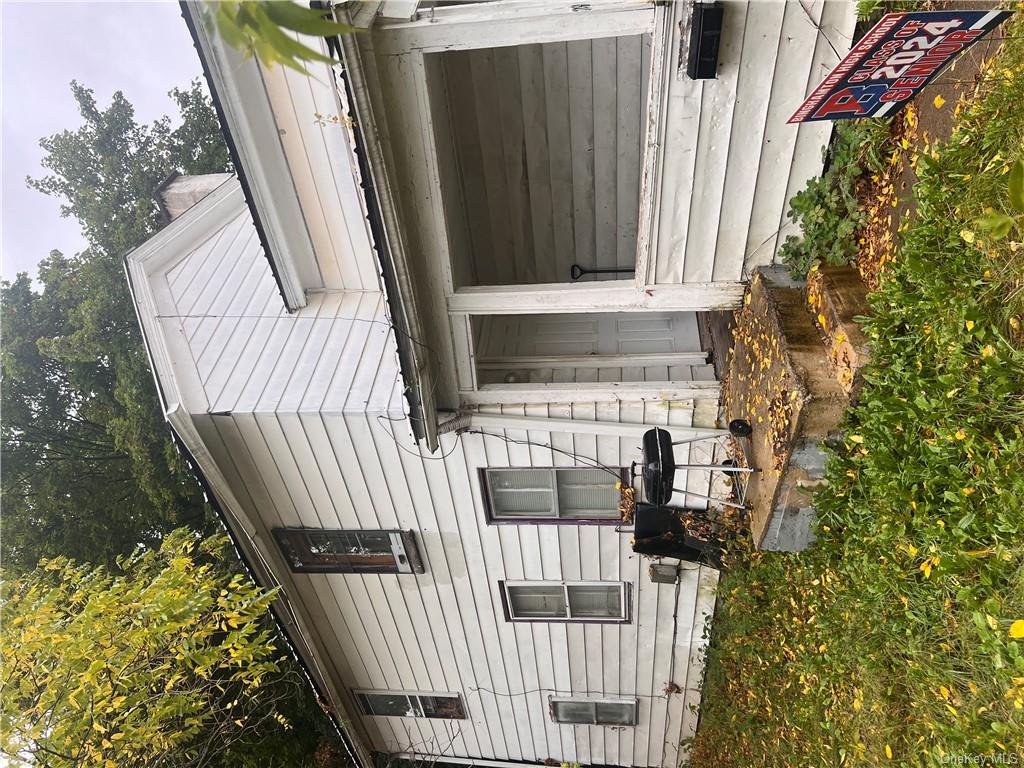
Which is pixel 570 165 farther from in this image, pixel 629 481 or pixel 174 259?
pixel 174 259

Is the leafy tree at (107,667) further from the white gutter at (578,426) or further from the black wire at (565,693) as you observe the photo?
the black wire at (565,693)

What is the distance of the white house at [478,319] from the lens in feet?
12.3

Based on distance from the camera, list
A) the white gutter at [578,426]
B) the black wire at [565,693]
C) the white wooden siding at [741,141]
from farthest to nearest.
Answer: the black wire at [565,693], the white gutter at [578,426], the white wooden siding at [741,141]

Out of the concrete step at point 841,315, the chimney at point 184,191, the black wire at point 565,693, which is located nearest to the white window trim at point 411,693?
the black wire at point 565,693

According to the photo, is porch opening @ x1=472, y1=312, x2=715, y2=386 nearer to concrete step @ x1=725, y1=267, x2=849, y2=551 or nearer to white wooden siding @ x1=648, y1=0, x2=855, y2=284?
concrete step @ x1=725, y1=267, x2=849, y2=551

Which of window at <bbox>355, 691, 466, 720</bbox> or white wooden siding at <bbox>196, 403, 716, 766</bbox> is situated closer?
white wooden siding at <bbox>196, 403, 716, 766</bbox>

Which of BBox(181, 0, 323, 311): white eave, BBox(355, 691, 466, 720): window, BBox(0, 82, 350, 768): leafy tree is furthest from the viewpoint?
BBox(0, 82, 350, 768): leafy tree

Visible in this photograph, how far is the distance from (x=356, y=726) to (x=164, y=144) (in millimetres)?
15039

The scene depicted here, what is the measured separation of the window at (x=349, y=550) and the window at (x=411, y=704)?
9.05ft

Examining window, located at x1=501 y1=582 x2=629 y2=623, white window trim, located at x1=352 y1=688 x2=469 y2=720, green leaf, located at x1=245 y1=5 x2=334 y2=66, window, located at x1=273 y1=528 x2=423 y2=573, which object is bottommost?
white window trim, located at x1=352 y1=688 x2=469 y2=720

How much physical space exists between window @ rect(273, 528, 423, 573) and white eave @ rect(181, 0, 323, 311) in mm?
2443

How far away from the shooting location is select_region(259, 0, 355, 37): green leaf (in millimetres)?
1053

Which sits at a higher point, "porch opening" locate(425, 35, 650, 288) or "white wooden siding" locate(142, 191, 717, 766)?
"porch opening" locate(425, 35, 650, 288)

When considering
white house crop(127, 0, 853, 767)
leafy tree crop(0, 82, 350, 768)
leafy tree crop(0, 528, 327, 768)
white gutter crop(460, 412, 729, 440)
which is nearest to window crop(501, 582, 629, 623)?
white house crop(127, 0, 853, 767)
